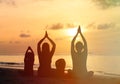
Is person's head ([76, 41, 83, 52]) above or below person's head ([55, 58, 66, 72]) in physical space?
above

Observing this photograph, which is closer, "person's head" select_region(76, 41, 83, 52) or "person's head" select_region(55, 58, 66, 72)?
"person's head" select_region(76, 41, 83, 52)

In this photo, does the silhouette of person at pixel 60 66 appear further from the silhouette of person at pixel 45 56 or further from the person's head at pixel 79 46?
the person's head at pixel 79 46

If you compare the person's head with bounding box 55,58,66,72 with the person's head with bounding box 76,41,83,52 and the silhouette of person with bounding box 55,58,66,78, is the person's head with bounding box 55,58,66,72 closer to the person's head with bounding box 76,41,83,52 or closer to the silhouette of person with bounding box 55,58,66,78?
the silhouette of person with bounding box 55,58,66,78

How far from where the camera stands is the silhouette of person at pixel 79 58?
23.2 m

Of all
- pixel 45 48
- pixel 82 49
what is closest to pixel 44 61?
pixel 45 48

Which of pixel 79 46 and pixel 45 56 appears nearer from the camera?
pixel 79 46

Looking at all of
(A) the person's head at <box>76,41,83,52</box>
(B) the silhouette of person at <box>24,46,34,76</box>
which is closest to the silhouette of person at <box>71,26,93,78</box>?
(A) the person's head at <box>76,41,83,52</box>

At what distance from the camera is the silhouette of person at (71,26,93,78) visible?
23.2 metres

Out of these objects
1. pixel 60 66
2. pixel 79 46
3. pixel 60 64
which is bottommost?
pixel 60 66

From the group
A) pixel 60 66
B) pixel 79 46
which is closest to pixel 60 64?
pixel 60 66

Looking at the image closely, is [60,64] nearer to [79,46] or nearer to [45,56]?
[45,56]

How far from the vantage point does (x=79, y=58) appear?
23734 millimetres

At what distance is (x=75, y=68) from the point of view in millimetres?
24156

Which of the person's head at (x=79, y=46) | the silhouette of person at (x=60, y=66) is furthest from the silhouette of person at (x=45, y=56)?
the person's head at (x=79, y=46)
